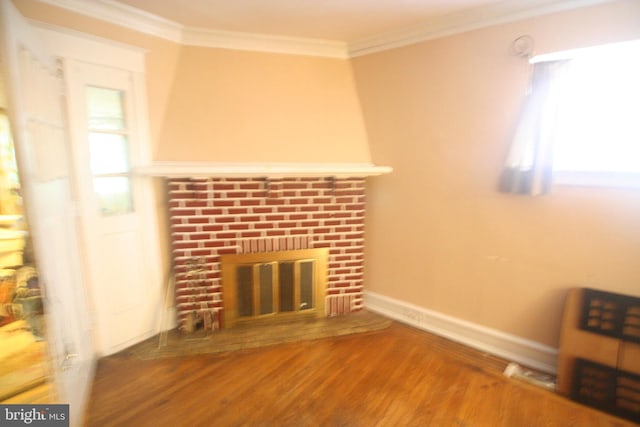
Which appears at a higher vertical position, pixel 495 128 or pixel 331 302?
pixel 495 128

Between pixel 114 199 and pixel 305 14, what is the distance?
1931mm

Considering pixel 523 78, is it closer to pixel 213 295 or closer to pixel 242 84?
pixel 242 84

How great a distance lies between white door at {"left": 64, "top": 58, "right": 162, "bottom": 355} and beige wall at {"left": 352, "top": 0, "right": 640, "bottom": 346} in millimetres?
1923

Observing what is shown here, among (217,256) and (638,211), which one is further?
(217,256)

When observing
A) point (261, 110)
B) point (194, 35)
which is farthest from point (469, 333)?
point (194, 35)

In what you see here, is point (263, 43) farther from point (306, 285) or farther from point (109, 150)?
point (306, 285)

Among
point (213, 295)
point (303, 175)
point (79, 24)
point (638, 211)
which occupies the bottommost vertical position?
point (213, 295)

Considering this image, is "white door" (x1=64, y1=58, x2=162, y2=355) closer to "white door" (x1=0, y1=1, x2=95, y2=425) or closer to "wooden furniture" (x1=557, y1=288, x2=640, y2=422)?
"white door" (x1=0, y1=1, x2=95, y2=425)

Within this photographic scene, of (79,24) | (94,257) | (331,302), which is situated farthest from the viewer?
(331,302)

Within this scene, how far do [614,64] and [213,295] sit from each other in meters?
3.23

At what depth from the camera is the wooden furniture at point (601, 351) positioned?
1819 mm

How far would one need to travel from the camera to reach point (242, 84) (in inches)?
103

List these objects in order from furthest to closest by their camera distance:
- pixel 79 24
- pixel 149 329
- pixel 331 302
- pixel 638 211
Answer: pixel 331 302, pixel 149 329, pixel 79 24, pixel 638 211

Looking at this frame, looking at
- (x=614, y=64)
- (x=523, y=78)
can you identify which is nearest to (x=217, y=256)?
(x=523, y=78)
